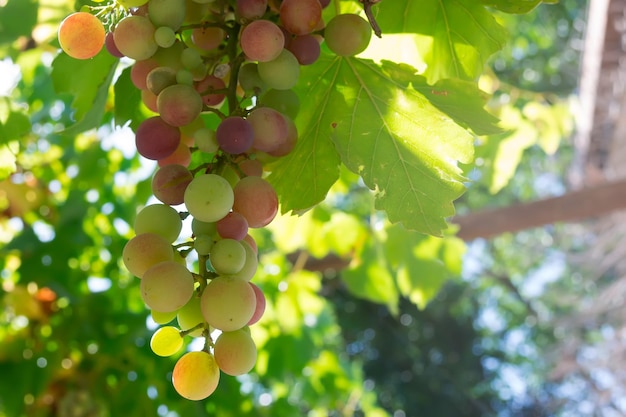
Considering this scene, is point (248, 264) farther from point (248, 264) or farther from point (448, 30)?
point (448, 30)

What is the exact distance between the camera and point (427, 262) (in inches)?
40.6

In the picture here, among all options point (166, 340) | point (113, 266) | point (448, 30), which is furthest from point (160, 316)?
point (113, 266)

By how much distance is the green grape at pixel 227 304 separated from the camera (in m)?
0.28

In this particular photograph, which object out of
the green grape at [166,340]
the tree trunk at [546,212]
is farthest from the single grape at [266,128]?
the tree trunk at [546,212]

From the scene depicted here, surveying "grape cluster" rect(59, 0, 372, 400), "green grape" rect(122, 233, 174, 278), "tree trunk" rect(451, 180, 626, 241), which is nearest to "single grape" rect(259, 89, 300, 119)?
"grape cluster" rect(59, 0, 372, 400)

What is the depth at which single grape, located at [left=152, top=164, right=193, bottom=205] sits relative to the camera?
1.06 ft

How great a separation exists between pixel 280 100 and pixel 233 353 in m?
0.15

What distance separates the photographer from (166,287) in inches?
11.0

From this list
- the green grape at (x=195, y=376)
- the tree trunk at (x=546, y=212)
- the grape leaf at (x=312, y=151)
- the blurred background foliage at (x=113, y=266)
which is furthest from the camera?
the tree trunk at (x=546, y=212)

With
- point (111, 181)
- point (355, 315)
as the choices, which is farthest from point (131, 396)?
point (355, 315)

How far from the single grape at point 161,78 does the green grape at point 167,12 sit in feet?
0.07

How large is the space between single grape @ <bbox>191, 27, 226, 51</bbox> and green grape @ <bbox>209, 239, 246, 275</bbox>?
130mm

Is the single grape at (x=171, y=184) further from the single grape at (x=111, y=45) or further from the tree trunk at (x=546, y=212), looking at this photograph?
the tree trunk at (x=546, y=212)

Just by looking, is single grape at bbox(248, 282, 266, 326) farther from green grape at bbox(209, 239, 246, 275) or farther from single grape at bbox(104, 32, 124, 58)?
single grape at bbox(104, 32, 124, 58)
